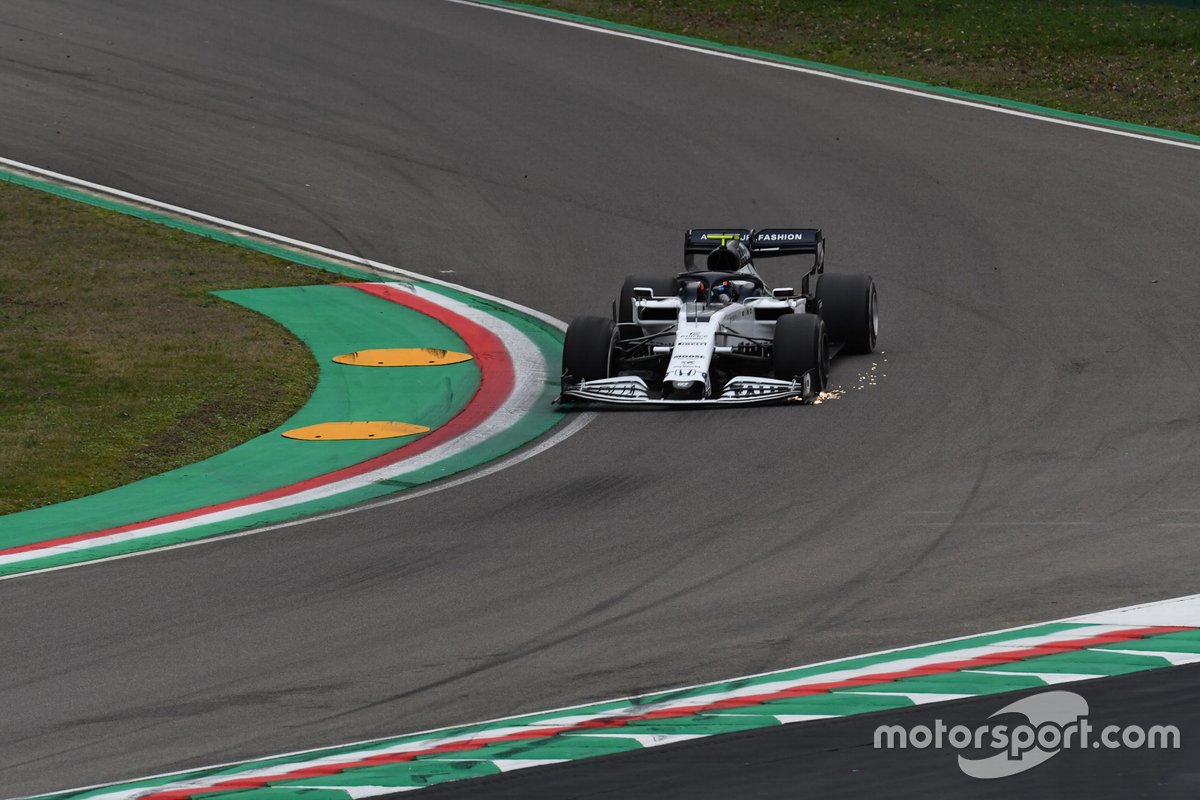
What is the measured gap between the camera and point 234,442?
1322 centimetres

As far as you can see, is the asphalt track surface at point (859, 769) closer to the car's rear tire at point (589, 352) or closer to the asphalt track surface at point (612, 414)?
the asphalt track surface at point (612, 414)

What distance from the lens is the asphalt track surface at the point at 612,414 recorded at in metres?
7.80

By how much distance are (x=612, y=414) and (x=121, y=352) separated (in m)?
5.03

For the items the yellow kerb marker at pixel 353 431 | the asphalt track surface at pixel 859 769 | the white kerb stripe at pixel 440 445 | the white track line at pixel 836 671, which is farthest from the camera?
the yellow kerb marker at pixel 353 431

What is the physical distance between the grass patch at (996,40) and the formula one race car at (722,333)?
11.2m

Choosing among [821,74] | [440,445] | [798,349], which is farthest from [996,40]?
[440,445]

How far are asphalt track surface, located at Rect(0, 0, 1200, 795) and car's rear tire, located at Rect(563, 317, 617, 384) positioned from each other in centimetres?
79

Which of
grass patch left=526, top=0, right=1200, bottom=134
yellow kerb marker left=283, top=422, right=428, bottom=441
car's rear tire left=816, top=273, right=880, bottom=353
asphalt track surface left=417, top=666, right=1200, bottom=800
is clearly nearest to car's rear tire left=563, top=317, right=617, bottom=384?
yellow kerb marker left=283, top=422, right=428, bottom=441

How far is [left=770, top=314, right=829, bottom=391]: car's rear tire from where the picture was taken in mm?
13625

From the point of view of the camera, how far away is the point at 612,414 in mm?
13586

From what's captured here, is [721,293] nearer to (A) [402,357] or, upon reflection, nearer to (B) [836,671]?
(A) [402,357]

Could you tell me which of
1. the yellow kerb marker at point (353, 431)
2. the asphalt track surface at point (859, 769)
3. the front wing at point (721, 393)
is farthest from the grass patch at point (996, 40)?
the asphalt track surface at point (859, 769)

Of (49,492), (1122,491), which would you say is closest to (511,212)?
(49,492)

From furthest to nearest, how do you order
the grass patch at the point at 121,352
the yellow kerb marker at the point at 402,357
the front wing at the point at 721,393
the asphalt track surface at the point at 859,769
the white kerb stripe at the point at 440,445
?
1. the yellow kerb marker at the point at 402,357
2. the front wing at the point at 721,393
3. the grass patch at the point at 121,352
4. the white kerb stripe at the point at 440,445
5. the asphalt track surface at the point at 859,769
